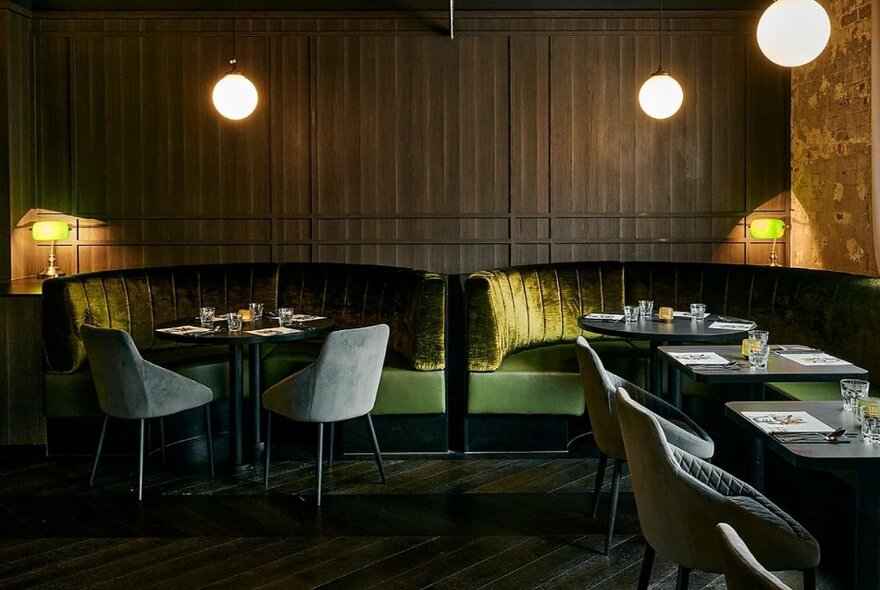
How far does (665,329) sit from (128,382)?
269cm

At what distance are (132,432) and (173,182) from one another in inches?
90.3

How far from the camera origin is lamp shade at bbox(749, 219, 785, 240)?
643 cm

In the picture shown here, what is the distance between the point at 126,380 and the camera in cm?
438

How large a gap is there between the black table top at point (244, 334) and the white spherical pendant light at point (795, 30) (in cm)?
261


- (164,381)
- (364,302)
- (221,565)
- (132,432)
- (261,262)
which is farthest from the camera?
(261,262)

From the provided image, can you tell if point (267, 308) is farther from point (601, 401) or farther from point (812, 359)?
point (812, 359)

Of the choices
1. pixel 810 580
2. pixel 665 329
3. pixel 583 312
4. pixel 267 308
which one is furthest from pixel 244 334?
pixel 810 580

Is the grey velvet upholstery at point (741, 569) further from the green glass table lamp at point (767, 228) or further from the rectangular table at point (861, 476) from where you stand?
the green glass table lamp at point (767, 228)

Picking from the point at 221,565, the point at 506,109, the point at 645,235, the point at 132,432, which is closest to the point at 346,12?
the point at 506,109

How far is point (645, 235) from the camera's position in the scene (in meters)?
6.86

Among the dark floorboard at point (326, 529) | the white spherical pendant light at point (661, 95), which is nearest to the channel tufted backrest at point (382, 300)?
the dark floorboard at point (326, 529)

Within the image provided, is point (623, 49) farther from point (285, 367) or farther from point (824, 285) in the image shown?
point (285, 367)

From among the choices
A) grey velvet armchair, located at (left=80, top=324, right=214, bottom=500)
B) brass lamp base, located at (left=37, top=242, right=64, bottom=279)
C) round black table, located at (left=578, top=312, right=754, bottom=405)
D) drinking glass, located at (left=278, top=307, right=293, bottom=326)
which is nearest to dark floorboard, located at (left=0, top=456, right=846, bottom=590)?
grey velvet armchair, located at (left=80, top=324, right=214, bottom=500)

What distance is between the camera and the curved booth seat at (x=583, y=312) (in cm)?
504
